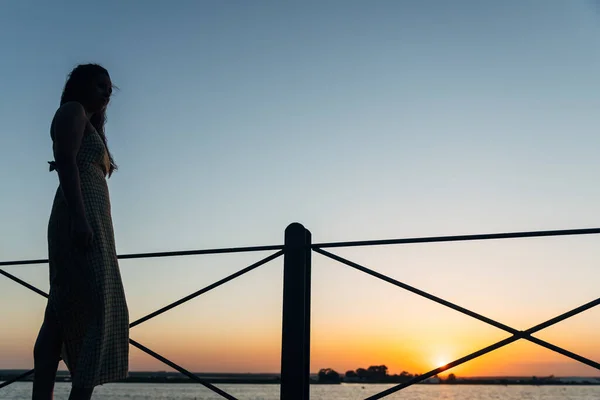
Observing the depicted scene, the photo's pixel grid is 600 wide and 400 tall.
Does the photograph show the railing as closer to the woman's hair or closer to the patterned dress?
the patterned dress

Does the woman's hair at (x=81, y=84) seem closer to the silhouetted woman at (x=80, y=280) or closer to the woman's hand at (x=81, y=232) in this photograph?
the silhouetted woman at (x=80, y=280)

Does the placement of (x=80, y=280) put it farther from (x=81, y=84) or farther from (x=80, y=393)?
(x=81, y=84)

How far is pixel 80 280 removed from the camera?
2.28 meters

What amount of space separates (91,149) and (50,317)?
67 cm

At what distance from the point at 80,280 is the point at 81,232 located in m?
0.19

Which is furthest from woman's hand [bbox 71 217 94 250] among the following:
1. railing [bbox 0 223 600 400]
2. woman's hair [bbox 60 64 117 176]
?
railing [bbox 0 223 600 400]

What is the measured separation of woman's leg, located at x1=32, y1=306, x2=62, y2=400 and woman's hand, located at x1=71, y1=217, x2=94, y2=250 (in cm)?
32

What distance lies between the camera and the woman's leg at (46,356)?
2293 mm

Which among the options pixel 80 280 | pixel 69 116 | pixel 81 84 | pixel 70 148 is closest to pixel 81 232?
pixel 80 280

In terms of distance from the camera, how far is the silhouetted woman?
7.35ft

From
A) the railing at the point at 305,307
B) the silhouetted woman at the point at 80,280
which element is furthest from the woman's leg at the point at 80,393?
the railing at the point at 305,307

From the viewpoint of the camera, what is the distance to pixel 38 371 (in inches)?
90.9

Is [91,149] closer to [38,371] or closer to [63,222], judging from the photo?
[63,222]

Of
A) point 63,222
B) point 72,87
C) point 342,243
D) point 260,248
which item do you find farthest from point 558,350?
point 72,87
